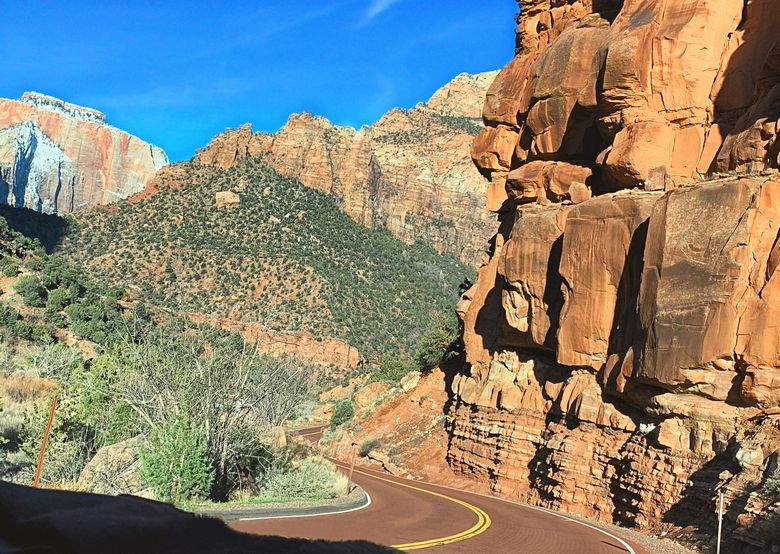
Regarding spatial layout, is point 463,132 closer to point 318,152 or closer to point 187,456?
point 318,152

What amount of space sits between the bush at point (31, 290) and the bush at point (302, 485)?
44.5 metres

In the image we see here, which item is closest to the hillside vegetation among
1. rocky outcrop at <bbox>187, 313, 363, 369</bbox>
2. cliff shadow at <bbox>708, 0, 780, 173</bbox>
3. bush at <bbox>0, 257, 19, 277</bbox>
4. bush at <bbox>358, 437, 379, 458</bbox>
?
rocky outcrop at <bbox>187, 313, 363, 369</bbox>

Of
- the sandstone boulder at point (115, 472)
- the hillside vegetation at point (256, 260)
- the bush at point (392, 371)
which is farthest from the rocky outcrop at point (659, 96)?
the hillside vegetation at point (256, 260)

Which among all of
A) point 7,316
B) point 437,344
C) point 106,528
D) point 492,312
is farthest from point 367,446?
point 106,528

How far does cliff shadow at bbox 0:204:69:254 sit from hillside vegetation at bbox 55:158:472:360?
4.94 ft

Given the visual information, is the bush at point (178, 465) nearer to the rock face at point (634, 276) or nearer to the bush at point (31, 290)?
the rock face at point (634, 276)

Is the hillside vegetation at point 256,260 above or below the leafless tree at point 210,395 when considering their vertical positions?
above

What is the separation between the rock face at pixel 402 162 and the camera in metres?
107

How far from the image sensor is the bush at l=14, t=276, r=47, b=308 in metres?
56.0

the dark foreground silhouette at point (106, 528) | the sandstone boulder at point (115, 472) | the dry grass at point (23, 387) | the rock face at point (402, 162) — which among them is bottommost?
the dry grass at point (23, 387)

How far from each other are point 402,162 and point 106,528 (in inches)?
5801

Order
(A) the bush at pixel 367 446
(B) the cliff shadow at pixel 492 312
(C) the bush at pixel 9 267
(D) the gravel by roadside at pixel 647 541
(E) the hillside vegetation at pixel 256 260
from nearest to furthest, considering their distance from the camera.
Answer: (D) the gravel by roadside at pixel 647 541
(B) the cliff shadow at pixel 492 312
(A) the bush at pixel 367 446
(C) the bush at pixel 9 267
(E) the hillside vegetation at pixel 256 260

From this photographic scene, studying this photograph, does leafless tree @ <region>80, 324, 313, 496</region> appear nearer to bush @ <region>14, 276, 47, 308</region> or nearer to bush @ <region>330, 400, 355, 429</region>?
bush @ <region>330, 400, 355, 429</region>

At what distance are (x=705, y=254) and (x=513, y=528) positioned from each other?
7559 millimetres
